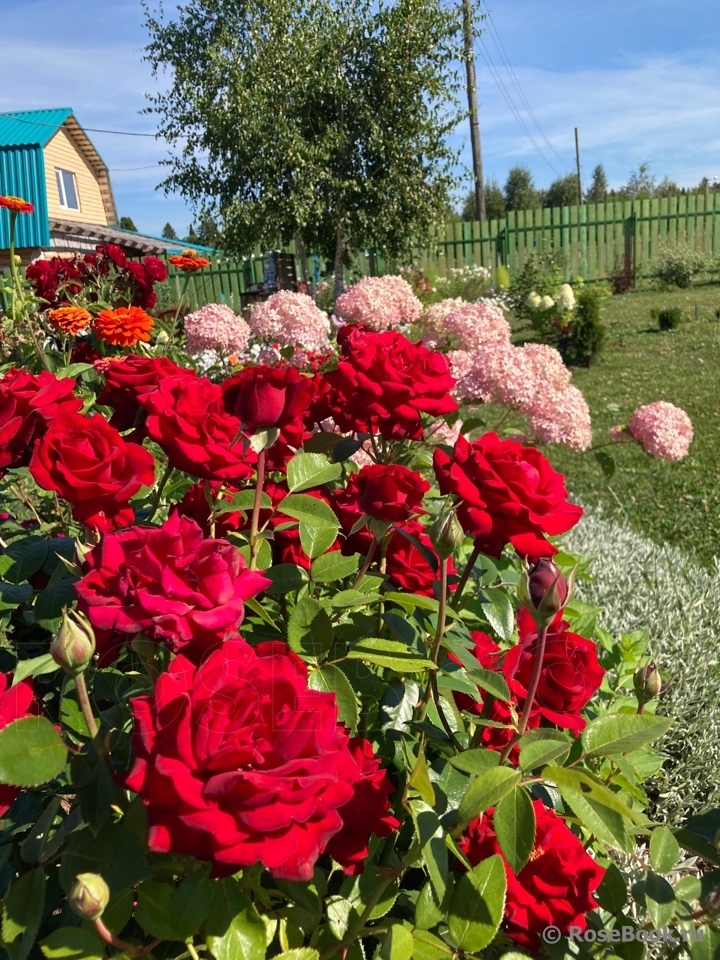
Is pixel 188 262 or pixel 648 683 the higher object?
pixel 188 262

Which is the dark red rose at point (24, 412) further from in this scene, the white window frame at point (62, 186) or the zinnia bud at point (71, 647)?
the white window frame at point (62, 186)

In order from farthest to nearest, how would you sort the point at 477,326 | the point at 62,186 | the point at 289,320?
the point at 62,186, the point at 289,320, the point at 477,326

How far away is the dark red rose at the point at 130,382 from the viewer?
1.01 meters

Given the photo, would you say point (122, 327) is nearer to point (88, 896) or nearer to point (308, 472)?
point (308, 472)

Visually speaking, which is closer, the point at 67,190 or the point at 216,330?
the point at 216,330

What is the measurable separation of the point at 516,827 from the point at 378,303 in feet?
6.36

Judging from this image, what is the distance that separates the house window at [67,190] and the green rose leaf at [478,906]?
835 inches

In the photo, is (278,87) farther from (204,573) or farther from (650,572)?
(204,573)

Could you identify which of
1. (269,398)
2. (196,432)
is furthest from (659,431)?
(196,432)

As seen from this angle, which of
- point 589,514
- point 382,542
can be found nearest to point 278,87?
point 589,514

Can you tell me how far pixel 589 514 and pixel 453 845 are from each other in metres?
2.87

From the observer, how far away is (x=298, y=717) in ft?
1.68

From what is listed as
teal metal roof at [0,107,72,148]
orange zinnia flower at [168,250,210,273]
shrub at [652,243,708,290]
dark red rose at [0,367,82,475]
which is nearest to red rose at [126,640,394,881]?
dark red rose at [0,367,82,475]

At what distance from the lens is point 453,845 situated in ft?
2.46
